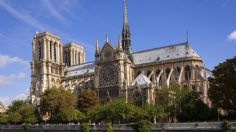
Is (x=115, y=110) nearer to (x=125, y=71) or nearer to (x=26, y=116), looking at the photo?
(x=26, y=116)

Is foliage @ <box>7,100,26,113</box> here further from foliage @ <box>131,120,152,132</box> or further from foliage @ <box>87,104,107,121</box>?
foliage @ <box>131,120,152,132</box>

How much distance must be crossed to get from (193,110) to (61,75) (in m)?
64.9

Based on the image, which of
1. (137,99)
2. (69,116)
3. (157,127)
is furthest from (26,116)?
(157,127)

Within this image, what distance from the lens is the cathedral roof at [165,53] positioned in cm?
9766

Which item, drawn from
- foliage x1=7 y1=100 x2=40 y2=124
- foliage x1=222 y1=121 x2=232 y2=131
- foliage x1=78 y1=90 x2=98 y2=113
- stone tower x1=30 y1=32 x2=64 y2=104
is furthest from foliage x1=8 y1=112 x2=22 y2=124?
foliage x1=222 y1=121 x2=232 y2=131

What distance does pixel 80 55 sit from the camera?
14500 cm

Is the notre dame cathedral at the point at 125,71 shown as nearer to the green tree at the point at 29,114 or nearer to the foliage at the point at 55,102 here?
the foliage at the point at 55,102

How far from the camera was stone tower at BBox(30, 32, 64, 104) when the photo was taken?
116500 millimetres

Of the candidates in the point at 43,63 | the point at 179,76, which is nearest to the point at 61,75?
the point at 43,63

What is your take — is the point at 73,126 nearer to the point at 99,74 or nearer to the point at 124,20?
the point at 99,74

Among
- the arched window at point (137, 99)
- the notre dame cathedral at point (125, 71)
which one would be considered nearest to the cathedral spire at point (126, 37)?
the notre dame cathedral at point (125, 71)

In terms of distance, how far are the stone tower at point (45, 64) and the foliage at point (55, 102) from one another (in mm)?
24339

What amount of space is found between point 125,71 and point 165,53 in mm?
11753

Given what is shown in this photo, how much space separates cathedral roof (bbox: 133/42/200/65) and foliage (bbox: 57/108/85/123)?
2852 centimetres
